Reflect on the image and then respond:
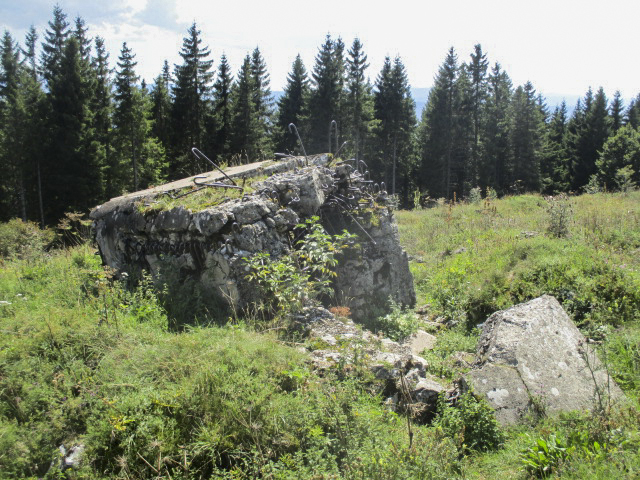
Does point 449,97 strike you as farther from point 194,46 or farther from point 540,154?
point 194,46

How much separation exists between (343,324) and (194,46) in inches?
1367

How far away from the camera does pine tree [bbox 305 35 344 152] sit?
34594mm

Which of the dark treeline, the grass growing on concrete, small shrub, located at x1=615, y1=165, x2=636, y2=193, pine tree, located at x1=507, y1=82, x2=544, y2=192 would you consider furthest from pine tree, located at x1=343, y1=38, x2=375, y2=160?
the grass growing on concrete

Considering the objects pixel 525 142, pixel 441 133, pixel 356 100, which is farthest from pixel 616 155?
pixel 356 100

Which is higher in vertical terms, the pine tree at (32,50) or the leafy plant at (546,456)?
the pine tree at (32,50)

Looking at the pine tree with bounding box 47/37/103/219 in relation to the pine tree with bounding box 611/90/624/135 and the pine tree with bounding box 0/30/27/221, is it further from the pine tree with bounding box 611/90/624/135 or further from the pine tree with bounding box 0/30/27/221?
the pine tree with bounding box 611/90/624/135

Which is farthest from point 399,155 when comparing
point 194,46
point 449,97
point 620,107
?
point 620,107

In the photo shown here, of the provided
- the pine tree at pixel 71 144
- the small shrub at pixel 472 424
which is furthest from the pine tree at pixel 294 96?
the small shrub at pixel 472 424

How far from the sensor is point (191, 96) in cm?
3397

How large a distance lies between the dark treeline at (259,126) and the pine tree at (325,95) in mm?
111

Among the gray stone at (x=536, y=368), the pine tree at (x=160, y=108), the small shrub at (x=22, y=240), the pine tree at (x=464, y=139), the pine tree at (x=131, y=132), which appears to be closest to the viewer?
the gray stone at (x=536, y=368)

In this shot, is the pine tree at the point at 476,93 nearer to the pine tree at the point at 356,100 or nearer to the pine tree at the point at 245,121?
the pine tree at the point at 356,100

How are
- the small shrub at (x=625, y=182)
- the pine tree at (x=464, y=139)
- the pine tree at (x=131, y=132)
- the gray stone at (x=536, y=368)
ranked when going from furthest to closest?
1. the pine tree at (x=464, y=139)
2. the pine tree at (x=131, y=132)
3. the small shrub at (x=625, y=182)
4. the gray stone at (x=536, y=368)

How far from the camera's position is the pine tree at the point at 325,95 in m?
34.6
